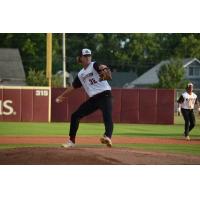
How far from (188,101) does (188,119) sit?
5.00 ft

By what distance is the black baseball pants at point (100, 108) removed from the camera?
1048 centimetres

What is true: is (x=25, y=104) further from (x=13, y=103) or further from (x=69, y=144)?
(x=69, y=144)

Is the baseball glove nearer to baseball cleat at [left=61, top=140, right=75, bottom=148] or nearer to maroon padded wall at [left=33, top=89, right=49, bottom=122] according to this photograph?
baseball cleat at [left=61, top=140, right=75, bottom=148]

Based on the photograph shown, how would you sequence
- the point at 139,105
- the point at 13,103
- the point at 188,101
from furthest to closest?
the point at 139,105
the point at 188,101
the point at 13,103

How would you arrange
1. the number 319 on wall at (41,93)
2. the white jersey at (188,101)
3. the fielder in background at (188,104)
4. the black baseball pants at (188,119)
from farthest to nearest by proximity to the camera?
the number 319 on wall at (41,93)
the white jersey at (188,101)
the fielder in background at (188,104)
the black baseball pants at (188,119)

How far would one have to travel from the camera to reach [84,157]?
9.72m

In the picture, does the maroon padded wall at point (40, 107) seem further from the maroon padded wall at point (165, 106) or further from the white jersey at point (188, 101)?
the white jersey at point (188, 101)

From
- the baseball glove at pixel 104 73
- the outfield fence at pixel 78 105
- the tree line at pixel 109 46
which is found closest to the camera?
the baseball glove at pixel 104 73

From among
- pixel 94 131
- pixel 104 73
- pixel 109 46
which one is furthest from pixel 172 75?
pixel 104 73

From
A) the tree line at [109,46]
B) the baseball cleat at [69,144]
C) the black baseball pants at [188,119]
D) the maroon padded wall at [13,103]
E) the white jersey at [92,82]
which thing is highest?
the tree line at [109,46]

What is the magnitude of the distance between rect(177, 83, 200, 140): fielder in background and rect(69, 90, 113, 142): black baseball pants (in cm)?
200

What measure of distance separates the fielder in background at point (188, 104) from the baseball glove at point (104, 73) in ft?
7.78

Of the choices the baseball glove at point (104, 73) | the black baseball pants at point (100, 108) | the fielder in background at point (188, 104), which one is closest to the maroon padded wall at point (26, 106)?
the black baseball pants at point (100, 108)

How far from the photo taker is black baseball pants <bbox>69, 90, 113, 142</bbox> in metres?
10.5
